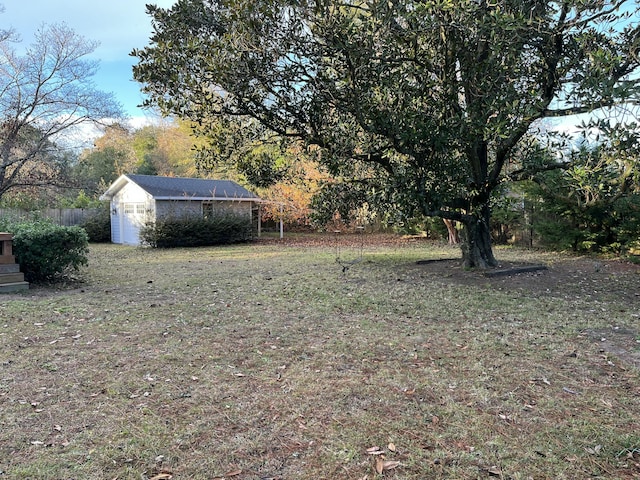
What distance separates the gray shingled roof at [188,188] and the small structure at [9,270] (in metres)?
9.50

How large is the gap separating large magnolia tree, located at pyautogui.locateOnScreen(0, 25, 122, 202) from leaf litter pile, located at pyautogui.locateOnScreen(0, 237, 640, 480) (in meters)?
12.4

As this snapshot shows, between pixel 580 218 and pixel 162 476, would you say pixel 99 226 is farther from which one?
pixel 162 476

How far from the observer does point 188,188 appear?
703 inches

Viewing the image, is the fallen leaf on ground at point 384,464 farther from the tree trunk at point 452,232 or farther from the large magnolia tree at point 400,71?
the tree trunk at point 452,232

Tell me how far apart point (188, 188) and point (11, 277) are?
11.5 metres

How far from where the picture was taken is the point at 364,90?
21.0ft

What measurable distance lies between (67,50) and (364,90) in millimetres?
14683

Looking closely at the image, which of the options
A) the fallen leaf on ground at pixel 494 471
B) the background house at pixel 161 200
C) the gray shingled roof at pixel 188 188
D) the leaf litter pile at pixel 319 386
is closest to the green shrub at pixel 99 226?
the background house at pixel 161 200

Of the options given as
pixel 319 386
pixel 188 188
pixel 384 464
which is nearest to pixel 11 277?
pixel 319 386

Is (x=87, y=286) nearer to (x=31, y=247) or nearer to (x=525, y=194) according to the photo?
(x=31, y=247)

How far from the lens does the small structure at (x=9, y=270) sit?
6617 millimetres

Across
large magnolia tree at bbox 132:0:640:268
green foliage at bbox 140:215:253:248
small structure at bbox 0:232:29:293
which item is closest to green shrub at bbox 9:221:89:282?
small structure at bbox 0:232:29:293

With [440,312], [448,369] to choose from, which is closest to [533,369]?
[448,369]

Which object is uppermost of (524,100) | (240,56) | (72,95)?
(72,95)
